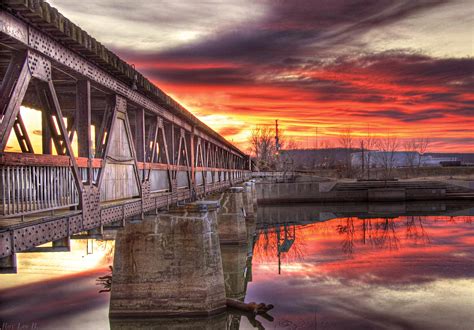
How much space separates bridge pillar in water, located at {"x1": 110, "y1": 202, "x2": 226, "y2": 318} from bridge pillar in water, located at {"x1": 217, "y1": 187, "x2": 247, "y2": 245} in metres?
20.7

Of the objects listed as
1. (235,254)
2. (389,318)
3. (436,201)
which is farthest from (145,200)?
(436,201)

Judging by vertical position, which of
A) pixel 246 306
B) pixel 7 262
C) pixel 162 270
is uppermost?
pixel 7 262

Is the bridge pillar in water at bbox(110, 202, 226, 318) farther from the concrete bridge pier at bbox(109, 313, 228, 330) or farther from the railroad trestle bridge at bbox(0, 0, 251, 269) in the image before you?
the railroad trestle bridge at bbox(0, 0, 251, 269)

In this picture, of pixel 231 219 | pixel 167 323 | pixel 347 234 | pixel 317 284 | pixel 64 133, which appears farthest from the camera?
pixel 347 234

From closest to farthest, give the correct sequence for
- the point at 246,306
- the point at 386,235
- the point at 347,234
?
the point at 246,306, the point at 386,235, the point at 347,234

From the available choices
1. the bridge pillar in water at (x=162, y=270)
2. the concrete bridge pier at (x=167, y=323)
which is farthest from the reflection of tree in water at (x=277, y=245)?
the bridge pillar in water at (x=162, y=270)

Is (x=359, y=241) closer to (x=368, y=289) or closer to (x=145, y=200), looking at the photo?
(x=368, y=289)

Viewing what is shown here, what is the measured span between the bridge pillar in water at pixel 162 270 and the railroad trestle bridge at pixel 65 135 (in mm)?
1587

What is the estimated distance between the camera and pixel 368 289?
25.0 m

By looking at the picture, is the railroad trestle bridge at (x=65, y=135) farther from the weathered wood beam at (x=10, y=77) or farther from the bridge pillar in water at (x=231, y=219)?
the bridge pillar in water at (x=231, y=219)

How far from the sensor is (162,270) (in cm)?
1841

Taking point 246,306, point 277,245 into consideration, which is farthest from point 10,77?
point 277,245

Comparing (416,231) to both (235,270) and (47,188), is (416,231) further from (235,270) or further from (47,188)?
(47,188)

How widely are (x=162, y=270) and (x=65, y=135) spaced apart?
1032 centimetres
